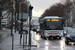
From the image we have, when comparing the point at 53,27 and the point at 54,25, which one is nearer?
the point at 53,27

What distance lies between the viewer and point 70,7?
7919 centimetres

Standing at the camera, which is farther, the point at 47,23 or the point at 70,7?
the point at 70,7

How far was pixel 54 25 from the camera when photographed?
28234 millimetres

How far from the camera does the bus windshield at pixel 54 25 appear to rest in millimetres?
28062

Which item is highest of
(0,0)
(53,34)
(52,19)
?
(0,0)

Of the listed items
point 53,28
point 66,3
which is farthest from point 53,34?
point 66,3

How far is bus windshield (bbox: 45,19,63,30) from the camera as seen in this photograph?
28.1m

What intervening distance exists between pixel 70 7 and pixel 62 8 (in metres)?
3.04

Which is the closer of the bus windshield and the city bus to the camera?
the city bus

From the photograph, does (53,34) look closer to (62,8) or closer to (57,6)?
(62,8)

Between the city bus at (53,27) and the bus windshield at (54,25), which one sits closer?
the city bus at (53,27)

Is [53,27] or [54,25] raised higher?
[54,25]

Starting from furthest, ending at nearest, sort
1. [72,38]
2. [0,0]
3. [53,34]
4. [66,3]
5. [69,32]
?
[66,3] < [0,0] < [53,34] < [69,32] < [72,38]

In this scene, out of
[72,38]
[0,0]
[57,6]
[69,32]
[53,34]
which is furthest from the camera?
[57,6]
